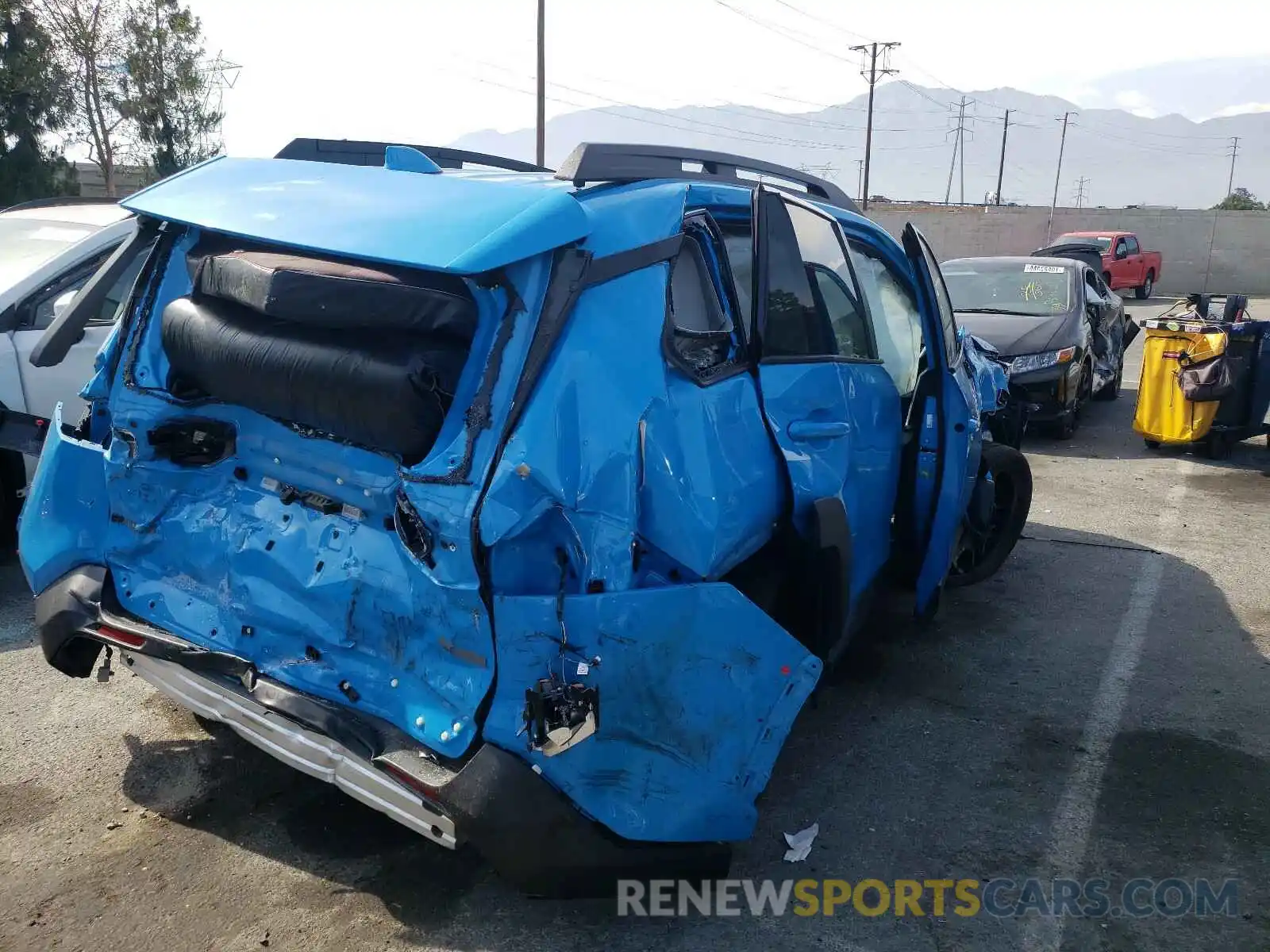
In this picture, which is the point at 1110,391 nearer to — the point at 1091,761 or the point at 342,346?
the point at 1091,761

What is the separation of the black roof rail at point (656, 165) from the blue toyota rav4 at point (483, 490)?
16 millimetres

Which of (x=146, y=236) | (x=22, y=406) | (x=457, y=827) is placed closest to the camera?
(x=457, y=827)

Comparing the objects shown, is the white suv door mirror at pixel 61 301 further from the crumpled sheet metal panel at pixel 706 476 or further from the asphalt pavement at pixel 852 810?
the crumpled sheet metal panel at pixel 706 476

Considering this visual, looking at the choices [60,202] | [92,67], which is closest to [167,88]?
[92,67]

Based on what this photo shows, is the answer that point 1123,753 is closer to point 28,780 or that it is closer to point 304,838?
point 304,838

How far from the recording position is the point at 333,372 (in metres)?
2.58

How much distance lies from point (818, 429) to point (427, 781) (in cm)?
166

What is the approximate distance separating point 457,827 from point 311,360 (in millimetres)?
1264

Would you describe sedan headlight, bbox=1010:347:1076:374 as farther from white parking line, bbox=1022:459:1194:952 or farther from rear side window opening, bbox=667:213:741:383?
rear side window opening, bbox=667:213:741:383

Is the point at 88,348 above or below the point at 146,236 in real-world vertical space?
below

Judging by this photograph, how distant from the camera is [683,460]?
2.54 m

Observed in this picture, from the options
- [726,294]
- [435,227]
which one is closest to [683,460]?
[726,294]

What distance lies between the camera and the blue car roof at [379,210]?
2395mm

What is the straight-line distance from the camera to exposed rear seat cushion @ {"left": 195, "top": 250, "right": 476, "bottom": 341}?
98.8 inches
